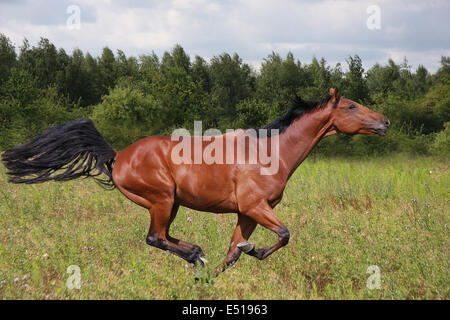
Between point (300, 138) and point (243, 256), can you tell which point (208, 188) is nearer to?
point (300, 138)

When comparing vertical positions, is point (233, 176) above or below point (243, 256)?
above

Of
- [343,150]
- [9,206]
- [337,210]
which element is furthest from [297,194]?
[343,150]

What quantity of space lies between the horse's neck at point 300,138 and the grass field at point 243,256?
1242mm

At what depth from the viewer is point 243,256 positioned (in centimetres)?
492

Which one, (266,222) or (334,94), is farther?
(334,94)

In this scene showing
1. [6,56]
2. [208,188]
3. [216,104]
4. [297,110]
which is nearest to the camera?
[208,188]

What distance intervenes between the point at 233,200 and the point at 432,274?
218 centimetres

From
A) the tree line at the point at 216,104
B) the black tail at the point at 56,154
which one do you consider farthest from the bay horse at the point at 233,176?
the tree line at the point at 216,104

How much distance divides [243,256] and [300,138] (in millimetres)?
1631

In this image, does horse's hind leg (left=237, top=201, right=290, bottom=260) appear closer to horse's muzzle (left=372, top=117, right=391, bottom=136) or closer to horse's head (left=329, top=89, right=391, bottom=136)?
horse's head (left=329, top=89, right=391, bottom=136)

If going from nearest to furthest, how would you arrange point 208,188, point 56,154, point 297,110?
point 208,188 < point 297,110 < point 56,154

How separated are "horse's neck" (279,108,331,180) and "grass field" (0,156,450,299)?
1.24 meters

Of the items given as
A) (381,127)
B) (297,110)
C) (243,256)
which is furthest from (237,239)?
(381,127)

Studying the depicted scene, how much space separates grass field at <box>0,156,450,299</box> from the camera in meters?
4.03
